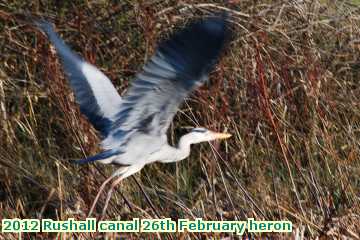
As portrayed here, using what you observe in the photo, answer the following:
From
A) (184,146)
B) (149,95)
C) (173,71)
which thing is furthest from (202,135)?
(173,71)

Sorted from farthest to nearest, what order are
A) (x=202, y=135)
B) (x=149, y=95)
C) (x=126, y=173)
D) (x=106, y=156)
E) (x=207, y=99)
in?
(x=207, y=99) → (x=202, y=135) → (x=126, y=173) → (x=106, y=156) → (x=149, y=95)

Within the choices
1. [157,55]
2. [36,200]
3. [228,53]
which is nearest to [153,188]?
[36,200]

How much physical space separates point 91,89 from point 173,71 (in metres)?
0.98

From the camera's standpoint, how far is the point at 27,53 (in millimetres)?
5941

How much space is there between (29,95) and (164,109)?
1657mm

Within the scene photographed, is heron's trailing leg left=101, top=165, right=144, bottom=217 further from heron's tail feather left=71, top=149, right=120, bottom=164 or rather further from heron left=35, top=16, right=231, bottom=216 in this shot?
heron's tail feather left=71, top=149, right=120, bottom=164

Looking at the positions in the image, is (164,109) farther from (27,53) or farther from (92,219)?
(27,53)

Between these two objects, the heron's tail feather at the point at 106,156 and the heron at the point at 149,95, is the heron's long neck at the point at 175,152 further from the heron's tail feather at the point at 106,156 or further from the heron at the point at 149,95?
the heron's tail feather at the point at 106,156

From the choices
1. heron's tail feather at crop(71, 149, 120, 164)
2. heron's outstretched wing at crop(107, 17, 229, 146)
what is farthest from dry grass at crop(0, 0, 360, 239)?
heron's outstretched wing at crop(107, 17, 229, 146)

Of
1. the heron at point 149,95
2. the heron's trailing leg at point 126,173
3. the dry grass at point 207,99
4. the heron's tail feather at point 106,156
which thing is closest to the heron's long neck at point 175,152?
the heron at point 149,95

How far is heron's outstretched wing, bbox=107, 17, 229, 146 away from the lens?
3.86 meters

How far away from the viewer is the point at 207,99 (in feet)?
19.3

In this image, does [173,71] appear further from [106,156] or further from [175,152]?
[175,152]

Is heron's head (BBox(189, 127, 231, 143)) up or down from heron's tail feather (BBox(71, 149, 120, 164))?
down
